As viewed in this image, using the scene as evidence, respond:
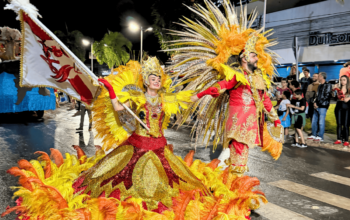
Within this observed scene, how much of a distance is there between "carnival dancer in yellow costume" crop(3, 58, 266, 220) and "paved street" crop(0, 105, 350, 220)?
0.55 m

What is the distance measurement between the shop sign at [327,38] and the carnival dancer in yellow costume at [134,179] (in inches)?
543

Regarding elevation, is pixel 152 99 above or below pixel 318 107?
above

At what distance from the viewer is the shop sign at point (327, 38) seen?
14086mm

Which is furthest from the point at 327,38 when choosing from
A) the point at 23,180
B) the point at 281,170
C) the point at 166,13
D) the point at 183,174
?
the point at 23,180

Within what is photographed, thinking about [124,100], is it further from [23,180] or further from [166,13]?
[166,13]

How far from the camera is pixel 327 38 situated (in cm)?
1539

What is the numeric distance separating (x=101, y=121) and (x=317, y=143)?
21.8 ft

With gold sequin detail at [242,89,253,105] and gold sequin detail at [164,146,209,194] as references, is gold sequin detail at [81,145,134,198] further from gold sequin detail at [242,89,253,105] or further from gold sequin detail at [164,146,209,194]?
gold sequin detail at [242,89,253,105]

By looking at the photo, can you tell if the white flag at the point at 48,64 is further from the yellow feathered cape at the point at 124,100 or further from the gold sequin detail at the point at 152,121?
the gold sequin detail at the point at 152,121

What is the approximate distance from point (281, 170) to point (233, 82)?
103 inches

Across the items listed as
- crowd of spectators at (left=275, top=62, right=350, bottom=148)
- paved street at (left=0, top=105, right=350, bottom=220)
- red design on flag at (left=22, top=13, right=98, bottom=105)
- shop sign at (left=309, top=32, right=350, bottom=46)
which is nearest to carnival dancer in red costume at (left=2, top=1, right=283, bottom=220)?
red design on flag at (left=22, top=13, right=98, bottom=105)

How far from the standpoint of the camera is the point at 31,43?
2.97 m

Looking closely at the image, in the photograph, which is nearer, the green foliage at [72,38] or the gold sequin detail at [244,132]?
the gold sequin detail at [244,132]

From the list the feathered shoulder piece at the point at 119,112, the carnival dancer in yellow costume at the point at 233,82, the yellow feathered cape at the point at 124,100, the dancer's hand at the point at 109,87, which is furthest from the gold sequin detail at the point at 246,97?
the dancer's hand at the point at 109,87
